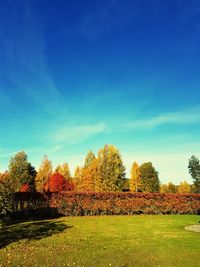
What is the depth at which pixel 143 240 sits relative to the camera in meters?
12.9

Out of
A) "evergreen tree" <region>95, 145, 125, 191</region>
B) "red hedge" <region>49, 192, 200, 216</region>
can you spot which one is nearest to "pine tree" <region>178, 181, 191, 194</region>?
"evergreen tree" <region>95, 145, 125, 191</region>

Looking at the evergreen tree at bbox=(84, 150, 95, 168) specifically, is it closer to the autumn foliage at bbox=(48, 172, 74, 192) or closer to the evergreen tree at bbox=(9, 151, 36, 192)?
the autumn foliage at bbox=(48, 172, 74, 192)

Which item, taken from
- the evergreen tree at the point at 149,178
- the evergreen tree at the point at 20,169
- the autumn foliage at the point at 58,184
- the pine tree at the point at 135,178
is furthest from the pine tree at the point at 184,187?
the evergreen tree at the point at 20,169

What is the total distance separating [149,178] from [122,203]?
55740 mm

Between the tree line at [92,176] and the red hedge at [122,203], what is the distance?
18.1 meters

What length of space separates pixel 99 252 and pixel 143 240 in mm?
3258

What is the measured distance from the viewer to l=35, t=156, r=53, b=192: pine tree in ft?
210

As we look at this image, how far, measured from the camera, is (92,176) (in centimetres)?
5566

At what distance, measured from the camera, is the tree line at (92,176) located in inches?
2175

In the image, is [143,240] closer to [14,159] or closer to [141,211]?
[141,211]

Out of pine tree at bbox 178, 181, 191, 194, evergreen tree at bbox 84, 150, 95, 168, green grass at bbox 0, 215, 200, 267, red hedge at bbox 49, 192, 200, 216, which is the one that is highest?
evergreen tree at bbox 84, 150, 95, 168

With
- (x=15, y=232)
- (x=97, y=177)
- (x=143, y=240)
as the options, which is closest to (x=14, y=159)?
(x=97, y=177)

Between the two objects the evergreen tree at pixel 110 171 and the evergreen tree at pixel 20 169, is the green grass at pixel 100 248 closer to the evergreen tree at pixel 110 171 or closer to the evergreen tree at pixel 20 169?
the evergreen tree at pixel 110 171

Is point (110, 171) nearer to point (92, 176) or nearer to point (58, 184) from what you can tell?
point (92, 176)
